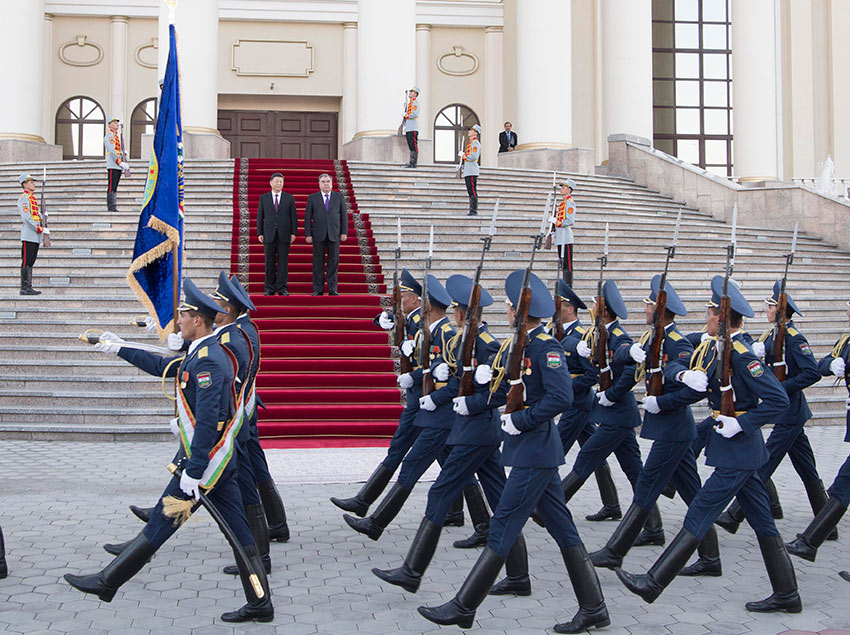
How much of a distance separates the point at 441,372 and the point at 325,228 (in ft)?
25.2

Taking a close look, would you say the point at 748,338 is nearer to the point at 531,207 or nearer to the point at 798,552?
the point at 798,552

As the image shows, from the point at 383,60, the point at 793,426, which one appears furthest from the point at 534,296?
the point at 383,60

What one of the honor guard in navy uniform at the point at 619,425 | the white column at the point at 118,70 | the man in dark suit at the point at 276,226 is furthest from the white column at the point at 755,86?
the honor guard in navy uniform at the point at 619,425

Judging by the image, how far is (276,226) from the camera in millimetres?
13523

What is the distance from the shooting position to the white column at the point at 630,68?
78.7 ft

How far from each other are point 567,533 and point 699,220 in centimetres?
1577

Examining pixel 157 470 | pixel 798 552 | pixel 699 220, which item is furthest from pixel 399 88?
pixel 798 552

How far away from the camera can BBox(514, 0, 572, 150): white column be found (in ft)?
73.7

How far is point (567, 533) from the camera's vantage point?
17.2 feet

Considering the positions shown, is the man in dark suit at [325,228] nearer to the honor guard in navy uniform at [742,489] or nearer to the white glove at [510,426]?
the honor guard in navy uniform at [742,489]

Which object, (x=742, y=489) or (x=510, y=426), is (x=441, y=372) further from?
(x=742, y=489)

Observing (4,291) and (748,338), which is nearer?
(748,338)

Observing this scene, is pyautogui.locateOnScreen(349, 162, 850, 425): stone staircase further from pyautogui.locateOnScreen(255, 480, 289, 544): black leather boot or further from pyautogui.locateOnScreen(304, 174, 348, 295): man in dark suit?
pyautogui.locateOnScreen(255, 480, 289, 544): black leather boot

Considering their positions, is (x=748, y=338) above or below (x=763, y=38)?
below
